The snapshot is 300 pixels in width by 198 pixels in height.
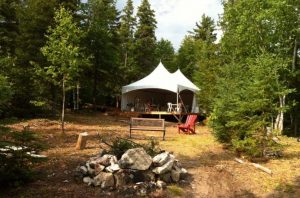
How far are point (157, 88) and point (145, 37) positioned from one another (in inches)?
585

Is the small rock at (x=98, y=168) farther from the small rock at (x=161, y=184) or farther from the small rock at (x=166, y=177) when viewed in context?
the small rock at (x=166, y=177)

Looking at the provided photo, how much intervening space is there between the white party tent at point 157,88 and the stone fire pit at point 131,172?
1777 centimetres

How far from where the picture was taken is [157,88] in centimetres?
2745

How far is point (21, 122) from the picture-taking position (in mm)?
17031

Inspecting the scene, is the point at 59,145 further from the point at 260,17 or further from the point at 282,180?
the point at 260,17

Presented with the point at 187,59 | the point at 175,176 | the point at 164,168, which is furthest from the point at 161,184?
the point at 187,59

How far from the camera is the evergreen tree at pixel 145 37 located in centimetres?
4093

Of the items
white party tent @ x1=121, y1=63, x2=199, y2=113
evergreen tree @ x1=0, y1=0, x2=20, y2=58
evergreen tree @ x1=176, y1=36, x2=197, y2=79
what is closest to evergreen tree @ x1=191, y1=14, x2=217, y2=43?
evergreen tree @ x1=176, y1=36, x2=197, y2=79

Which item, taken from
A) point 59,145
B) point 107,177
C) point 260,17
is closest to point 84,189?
point 107,177

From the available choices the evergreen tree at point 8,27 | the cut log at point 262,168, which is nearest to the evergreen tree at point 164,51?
the evergreen tree at point 8,27

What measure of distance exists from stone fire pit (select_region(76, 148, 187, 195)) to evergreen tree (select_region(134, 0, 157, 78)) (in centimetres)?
3227

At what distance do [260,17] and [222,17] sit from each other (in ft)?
21.6

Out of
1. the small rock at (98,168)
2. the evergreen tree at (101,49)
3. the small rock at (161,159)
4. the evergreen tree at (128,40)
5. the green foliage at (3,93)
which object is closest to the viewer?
the green foliage at (3,93)

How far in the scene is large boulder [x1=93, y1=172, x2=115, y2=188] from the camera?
786 centimetres
